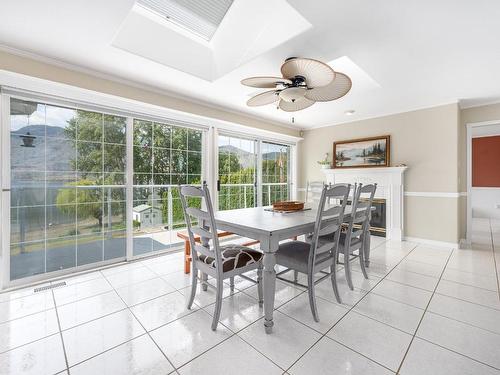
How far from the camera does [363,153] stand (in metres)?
4.75

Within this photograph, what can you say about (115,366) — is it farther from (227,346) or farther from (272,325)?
(272,325)

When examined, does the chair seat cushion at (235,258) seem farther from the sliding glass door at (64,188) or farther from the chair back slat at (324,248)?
the sliding glass door at (64,188)

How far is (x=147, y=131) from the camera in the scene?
349cm

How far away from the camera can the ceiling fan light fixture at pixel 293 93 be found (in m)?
2.01

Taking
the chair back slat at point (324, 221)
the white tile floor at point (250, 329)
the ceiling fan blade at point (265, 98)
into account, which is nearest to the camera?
the white tile floor at point (250, 329)

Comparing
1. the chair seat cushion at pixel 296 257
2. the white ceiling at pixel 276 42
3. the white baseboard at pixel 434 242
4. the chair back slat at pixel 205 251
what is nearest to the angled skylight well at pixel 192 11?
the white ceiling at pixel 276 42

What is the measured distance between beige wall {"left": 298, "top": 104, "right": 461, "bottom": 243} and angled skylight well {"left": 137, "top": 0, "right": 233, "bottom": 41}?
3.63 m

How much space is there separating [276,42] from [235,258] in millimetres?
1920

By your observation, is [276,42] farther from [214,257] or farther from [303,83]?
[214,257]

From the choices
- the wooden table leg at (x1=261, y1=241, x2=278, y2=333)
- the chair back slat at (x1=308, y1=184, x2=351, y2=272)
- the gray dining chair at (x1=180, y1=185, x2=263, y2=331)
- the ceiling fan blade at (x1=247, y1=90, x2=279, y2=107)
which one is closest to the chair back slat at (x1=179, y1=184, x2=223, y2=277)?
the gray dining chair at (x1=180, y1=185, x2=263, y2=331)

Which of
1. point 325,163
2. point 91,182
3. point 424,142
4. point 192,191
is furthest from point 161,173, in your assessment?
point 424,142

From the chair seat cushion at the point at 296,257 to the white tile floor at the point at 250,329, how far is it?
39 centimetres

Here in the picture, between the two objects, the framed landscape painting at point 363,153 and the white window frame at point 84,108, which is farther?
the framed landscape painting at point 363,153

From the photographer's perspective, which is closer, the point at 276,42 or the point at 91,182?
the point at 276,42
